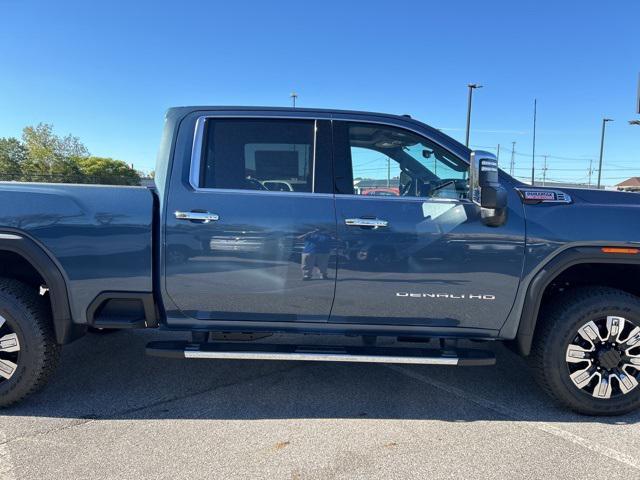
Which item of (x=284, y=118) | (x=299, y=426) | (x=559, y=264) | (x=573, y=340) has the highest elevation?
(x=284, y=118)

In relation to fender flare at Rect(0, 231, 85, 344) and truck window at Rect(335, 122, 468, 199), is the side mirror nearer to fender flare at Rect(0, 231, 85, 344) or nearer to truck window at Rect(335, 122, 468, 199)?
truck window at Rect(335, 122, 468, 199)

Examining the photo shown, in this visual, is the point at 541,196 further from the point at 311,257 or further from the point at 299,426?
the point at 299,426

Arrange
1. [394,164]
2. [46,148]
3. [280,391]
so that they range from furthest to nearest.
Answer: [46,148], [280,391], [394,164]

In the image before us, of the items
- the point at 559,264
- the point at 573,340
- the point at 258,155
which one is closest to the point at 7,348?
the point at 258,155

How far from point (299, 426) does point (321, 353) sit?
501 millimetres

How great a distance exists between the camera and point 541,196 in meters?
3.05

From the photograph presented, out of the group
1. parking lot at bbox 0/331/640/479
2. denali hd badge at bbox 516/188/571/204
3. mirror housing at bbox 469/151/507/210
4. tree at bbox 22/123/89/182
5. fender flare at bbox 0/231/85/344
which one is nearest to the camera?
parking lot at bbox 0/331/640/479

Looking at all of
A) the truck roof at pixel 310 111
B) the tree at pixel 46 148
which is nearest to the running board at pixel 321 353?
the truck roof at pixel 310 111

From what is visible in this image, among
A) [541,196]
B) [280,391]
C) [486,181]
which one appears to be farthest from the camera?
[280,391]

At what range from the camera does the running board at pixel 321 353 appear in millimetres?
2984

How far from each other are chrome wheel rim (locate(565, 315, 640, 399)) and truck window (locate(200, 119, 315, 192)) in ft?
7.02

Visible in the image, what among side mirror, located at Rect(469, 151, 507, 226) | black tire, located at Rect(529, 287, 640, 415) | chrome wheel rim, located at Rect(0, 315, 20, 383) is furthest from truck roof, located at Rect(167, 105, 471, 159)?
chrome wheel rim, located at Rect(0, 315, 20, 383)

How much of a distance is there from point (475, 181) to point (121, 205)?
89.8 inches

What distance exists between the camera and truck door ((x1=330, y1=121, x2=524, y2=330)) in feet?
9.77
